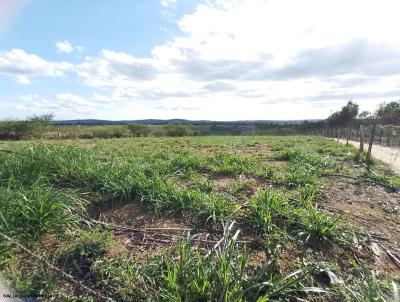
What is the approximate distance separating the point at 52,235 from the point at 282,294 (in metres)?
2.41

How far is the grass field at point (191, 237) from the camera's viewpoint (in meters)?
2.34

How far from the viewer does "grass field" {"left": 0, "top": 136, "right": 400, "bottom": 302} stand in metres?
2.34

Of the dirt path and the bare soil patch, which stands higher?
the bare soil patch

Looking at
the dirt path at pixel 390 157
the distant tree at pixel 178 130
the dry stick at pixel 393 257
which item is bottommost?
the distant tree at pixel 178 130

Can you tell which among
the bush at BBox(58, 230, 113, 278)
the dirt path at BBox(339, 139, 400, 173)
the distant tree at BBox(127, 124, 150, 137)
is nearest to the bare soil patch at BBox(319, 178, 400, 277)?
the bush at BBox(58, 230, 113, 278)

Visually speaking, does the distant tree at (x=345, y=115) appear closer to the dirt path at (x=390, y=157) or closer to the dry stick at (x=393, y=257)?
the dirt path at (x=390, y=157)

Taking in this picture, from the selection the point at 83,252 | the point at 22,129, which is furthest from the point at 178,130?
the point at 83,252

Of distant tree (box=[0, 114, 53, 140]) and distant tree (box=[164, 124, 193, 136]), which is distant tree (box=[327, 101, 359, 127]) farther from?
distant tree (box=[0, 114, 53, 140])

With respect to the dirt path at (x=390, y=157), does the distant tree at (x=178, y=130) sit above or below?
below

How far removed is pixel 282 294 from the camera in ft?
7.36

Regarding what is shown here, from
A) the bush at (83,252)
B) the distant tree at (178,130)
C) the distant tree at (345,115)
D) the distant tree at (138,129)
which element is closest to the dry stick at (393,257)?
the bush at (83,252)

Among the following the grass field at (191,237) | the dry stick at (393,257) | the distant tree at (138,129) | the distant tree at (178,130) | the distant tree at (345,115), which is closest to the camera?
the grass field at (191,237)

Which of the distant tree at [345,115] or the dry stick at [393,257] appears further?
the distant tree at [345,115]

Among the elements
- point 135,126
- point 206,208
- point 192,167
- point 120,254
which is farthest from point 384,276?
point 135,126
